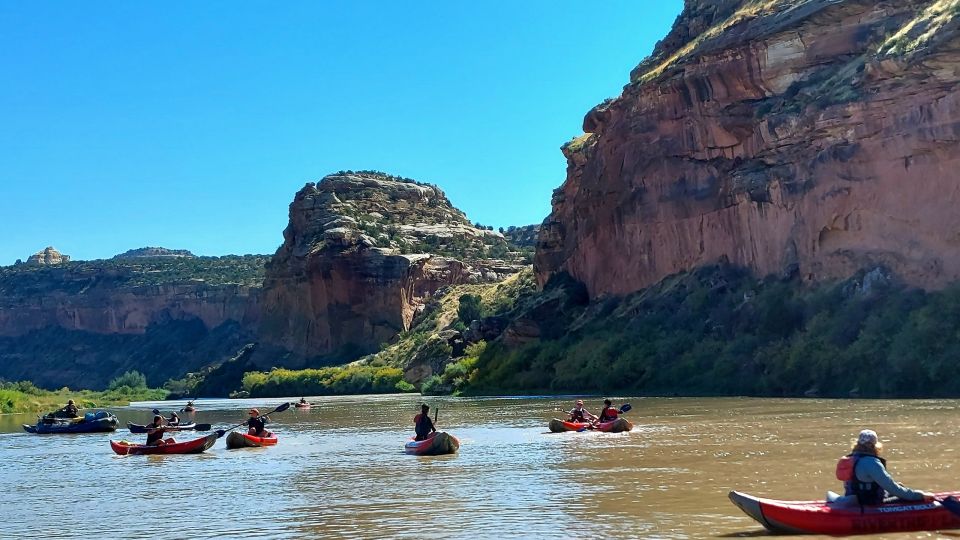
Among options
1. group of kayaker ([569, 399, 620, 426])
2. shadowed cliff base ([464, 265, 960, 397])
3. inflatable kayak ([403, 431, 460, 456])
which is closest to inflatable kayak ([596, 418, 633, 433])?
group of kayaker ([569, 399, 620, 426])

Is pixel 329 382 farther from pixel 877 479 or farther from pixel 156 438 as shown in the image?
pixel 877 479

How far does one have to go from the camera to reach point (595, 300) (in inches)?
2911

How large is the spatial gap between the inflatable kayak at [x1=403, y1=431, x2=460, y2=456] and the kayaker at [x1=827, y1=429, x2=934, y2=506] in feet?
44.3

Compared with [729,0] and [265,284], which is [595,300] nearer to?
[729,0]

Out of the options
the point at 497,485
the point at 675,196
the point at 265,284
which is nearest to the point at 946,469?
the point at 497,485

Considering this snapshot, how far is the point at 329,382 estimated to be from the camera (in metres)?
98.9

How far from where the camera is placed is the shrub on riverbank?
92.7 meters

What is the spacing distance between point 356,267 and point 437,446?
95664 millimetres

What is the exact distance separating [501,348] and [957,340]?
3924 centimetres

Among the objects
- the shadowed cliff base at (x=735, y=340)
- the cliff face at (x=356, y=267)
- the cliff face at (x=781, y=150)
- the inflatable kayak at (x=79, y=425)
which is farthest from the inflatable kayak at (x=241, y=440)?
the cliff face at (x=356, y=267)

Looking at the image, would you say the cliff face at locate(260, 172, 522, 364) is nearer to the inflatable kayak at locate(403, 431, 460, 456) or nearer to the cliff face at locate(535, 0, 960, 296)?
the cliff face at locate(535, 0, 960, 296)

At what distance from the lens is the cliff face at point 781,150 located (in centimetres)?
4453

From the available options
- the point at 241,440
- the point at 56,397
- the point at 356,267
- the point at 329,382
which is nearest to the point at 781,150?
the point at 241,440

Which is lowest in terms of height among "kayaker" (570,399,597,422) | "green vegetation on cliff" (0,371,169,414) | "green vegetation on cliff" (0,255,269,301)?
"kayaker" (570,399,597,422)
